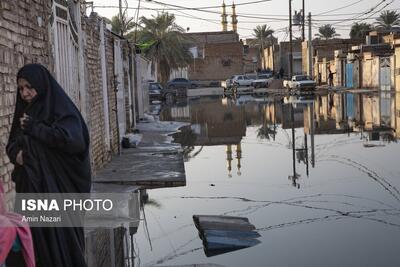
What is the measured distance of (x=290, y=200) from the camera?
Answer: 30.8ft

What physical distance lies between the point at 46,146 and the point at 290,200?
602 cm

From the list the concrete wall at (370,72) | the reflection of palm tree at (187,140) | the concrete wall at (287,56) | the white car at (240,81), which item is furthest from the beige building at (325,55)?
the reflection of palm tree at (187,140)

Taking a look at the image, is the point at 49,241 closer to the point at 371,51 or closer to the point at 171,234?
the point at 171,234

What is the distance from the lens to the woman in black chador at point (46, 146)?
3.79 meters

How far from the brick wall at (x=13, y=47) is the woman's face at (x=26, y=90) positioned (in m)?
1.55

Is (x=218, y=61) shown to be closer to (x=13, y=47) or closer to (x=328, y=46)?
(x=328, y=46)

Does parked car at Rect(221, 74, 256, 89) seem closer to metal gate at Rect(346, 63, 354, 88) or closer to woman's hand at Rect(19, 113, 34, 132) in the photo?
metal gate at Rect(346, 63, 354, 88)

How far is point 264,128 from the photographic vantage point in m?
22.3

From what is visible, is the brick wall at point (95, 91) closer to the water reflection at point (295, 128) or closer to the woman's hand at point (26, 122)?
the water reflection at point (295, 128)

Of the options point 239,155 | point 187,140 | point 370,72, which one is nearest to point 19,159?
→ point 239,155

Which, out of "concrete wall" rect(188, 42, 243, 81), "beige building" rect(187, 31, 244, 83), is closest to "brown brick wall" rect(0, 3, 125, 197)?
"concrete wall" rect(188, 42, 243, 81)

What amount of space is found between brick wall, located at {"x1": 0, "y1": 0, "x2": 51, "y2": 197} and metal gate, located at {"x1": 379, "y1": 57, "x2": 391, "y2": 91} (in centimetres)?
3934

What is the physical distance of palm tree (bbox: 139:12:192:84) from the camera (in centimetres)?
5594

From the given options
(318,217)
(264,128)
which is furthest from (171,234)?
(264,128)
